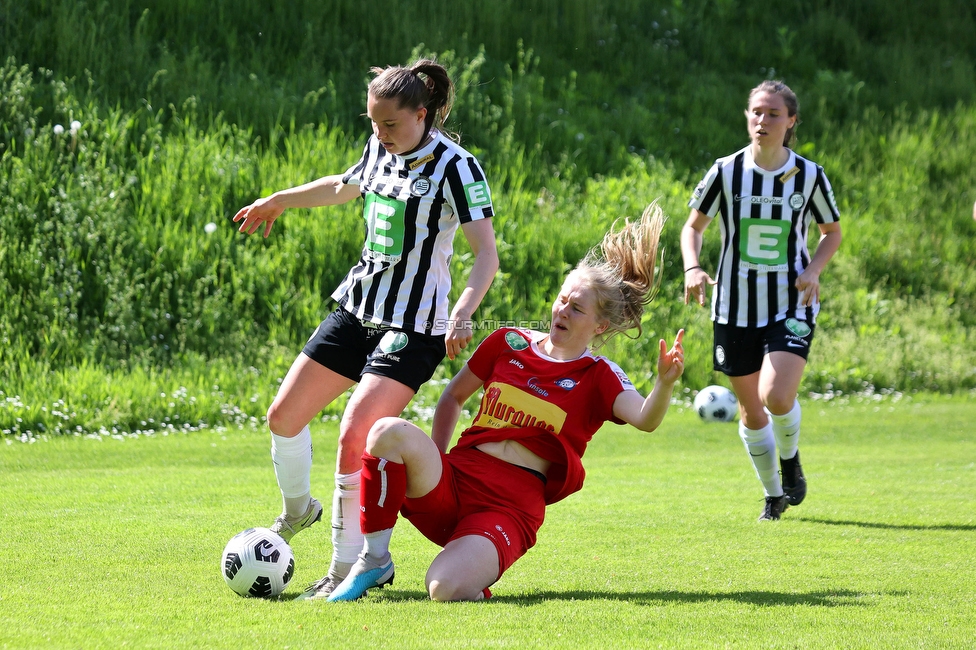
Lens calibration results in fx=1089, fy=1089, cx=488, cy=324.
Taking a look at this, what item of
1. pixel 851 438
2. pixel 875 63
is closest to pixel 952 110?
pixel 875 63

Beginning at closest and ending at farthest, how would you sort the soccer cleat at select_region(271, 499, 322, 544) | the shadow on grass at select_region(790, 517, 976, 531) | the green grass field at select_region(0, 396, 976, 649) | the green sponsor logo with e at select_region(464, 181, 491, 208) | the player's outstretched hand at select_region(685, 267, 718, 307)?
the green grass field at select_region(0, 396, 976, 649)
the green sponsor logo with e at select_region(464, 181, 491, 208)
the soccer cleat at select_region(271, 499, 322, 544)
the shadow on grass at select_region(790, 517, 976, 531)
the player's outstretched hand at select_region(685, 267, 718, 307)

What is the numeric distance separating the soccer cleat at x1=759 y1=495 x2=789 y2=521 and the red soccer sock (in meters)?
2.88

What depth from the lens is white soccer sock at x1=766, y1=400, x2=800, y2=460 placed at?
20.5 feet

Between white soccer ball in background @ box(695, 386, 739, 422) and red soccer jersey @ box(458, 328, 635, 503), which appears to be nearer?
red soccer jersey @ box(458, 328, 635, 503)

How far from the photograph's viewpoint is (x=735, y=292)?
6.38 meters

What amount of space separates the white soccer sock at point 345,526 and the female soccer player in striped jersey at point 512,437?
0.47 feet

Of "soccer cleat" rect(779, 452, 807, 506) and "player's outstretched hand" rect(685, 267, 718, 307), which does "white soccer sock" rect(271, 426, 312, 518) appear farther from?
"soccer cleat" rect(779, 452, 807, 506)

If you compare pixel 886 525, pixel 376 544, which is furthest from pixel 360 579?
pixel 886 525

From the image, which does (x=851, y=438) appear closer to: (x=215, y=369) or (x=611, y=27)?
(x=215, y=369)

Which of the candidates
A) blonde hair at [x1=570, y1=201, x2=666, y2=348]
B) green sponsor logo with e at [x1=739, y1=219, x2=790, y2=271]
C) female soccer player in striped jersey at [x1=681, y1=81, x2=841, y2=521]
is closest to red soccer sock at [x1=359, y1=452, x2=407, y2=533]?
blonde hair at [x1=570, y1=201, x2=666, y2=348]

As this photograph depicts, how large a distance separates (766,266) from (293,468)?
3.11 meters

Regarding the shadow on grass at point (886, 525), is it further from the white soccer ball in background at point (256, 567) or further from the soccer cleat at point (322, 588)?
the white soccer ball in background at point (256, 567)

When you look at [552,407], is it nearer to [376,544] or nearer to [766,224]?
[376,544]

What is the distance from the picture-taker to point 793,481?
634cm
